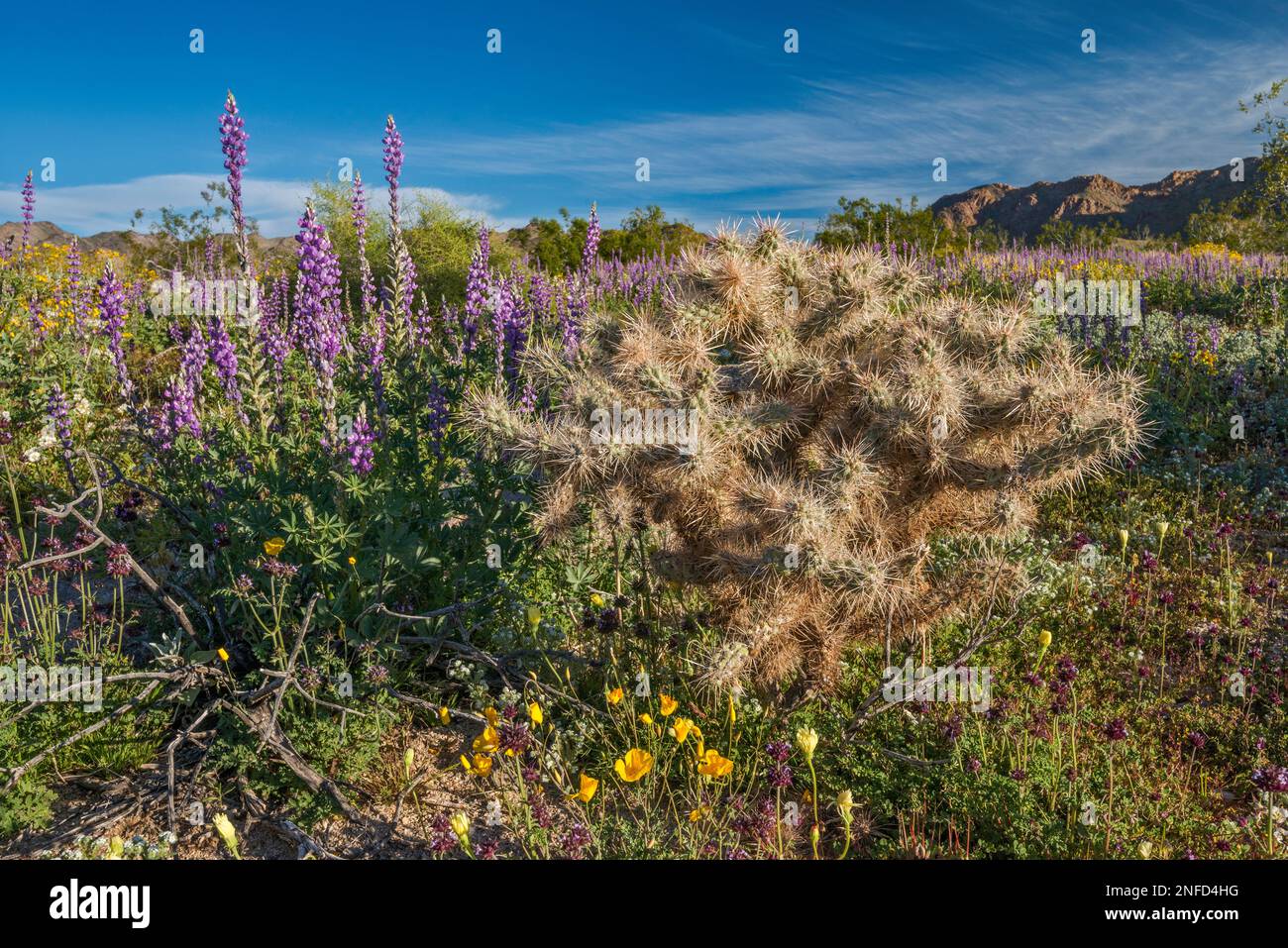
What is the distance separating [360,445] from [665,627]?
5.44ft

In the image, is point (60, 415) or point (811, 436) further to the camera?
point (60, 415)

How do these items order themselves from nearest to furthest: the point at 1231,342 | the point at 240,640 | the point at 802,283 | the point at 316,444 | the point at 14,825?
1. the point at 14,825
2. the point at 802,283
3. the point at 240,640
4. the point at 316,444
5. the point at 1231,342

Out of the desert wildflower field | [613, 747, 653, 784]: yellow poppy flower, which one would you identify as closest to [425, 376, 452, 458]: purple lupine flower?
the desert wildflower field

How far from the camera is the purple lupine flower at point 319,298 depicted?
12.8ft

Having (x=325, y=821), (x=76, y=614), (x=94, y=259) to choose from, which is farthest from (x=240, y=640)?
(x=94, y=259)

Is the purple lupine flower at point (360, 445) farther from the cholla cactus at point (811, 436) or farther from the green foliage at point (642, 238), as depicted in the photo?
the green foliage at point (642, 238)

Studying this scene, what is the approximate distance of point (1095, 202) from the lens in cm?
5078

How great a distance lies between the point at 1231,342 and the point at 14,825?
37.0 feet

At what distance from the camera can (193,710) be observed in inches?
157

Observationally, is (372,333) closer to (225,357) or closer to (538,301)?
(225,357)

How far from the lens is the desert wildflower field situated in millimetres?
3152

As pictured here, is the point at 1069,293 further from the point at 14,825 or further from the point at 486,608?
the point at 14,825

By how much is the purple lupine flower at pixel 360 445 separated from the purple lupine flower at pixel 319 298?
151 mm

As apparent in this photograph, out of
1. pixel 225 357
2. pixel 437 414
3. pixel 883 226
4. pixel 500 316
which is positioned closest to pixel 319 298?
pixel 437 414
